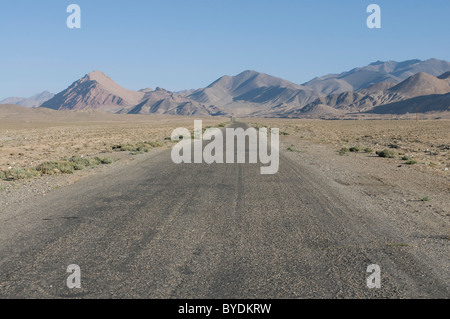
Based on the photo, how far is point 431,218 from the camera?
29.2 ft

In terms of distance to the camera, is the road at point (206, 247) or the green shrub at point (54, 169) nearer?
the road at point (206, 247)

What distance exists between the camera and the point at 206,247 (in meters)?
6.68

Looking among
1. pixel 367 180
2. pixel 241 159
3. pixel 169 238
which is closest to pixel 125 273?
pixel 169 238

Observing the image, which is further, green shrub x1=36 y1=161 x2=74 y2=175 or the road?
green shrub x1=36 y1=161 x2=74 y2=175

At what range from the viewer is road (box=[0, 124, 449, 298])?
16.9 feet

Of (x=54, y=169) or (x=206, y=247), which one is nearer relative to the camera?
(x=206, y=247)

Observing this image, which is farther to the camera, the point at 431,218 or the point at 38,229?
the point at 431,218

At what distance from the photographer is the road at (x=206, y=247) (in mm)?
5145

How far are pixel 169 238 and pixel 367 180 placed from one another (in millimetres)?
9365

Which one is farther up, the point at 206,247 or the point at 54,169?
the point at 54,169

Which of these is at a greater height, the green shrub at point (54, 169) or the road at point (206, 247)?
the green shrub at point (54, 169)

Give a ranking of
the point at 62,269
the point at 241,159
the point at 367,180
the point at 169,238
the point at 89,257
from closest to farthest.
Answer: the point at 62,269 < the point at 89,257 < the point at 169,238 < the point at 367,180 < the point at 241,159

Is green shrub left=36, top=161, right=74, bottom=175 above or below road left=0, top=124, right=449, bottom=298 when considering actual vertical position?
above
